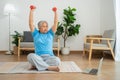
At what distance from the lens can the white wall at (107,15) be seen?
7.37 m

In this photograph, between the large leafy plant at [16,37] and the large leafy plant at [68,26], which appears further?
the large leafy plant at [68,26]

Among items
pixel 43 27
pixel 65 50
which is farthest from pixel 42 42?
pixel 65 50

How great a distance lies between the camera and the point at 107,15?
758 centimetres

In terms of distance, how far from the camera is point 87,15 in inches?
312

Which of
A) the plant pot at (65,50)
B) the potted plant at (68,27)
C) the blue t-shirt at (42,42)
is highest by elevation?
the potted plant at (68,27)

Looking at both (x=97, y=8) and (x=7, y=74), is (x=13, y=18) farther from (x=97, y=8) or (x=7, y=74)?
(x=7, y=74)

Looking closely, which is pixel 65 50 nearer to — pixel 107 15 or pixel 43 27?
pixel 107 15

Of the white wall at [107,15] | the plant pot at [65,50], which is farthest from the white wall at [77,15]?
the plant pot at [65,50]

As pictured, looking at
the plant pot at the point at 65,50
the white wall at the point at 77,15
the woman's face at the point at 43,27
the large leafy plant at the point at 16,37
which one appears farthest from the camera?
the white wall at the point at 77,15

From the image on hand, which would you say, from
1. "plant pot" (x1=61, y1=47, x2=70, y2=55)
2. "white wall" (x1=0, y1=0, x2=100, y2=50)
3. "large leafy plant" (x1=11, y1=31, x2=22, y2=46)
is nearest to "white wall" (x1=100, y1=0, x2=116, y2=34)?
"white wall" (x1=0, y1=0, x2=100, y2=50)

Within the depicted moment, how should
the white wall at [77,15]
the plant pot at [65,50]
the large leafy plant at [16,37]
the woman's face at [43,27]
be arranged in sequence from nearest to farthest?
1. the woman's face at [43,27]
2. the large leafy plant at [16,37]
3. the plant pot at [65,50]
4. the white wall at [77,15]

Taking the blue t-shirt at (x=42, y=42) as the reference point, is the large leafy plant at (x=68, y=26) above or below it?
above

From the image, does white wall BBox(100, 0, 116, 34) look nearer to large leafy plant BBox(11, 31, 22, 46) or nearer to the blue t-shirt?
large leafy plant BBox(11, 31, 22, 46)

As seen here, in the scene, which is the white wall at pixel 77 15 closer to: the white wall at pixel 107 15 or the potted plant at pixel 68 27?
the white wall at pixel 107 15
